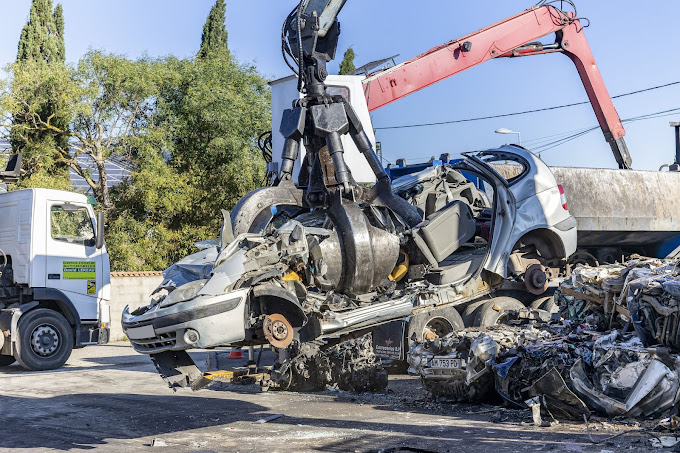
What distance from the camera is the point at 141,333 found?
7.07 m

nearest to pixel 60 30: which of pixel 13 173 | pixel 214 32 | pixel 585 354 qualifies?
pixel 214 32

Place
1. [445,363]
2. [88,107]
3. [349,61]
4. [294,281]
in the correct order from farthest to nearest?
[349,61] → [88,107] → [445,363] → [294,281]

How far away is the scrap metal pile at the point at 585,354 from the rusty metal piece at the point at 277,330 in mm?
2395

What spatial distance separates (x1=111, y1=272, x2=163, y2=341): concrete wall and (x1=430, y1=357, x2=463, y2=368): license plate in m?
11.5

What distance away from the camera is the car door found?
440 inches

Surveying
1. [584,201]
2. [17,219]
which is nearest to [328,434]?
[584,201]

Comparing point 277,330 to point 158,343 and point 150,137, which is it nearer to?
point 158,343

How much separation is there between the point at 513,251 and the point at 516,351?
3290mm

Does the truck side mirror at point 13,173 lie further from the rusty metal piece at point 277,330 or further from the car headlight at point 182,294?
the rusty metal piece at point 277,330

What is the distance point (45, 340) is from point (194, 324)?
26.7 ft

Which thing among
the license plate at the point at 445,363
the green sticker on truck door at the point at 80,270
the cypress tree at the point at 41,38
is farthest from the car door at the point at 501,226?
the cypress tree at the point at 41,38

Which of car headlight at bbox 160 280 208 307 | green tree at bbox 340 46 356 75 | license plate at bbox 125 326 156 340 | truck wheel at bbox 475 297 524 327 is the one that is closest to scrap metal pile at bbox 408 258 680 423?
truck wheel at bbox 475 297 524 327

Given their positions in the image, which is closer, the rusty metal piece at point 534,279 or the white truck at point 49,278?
the rusty metal piece at point 534,279

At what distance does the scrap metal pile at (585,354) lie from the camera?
739 centimetres
